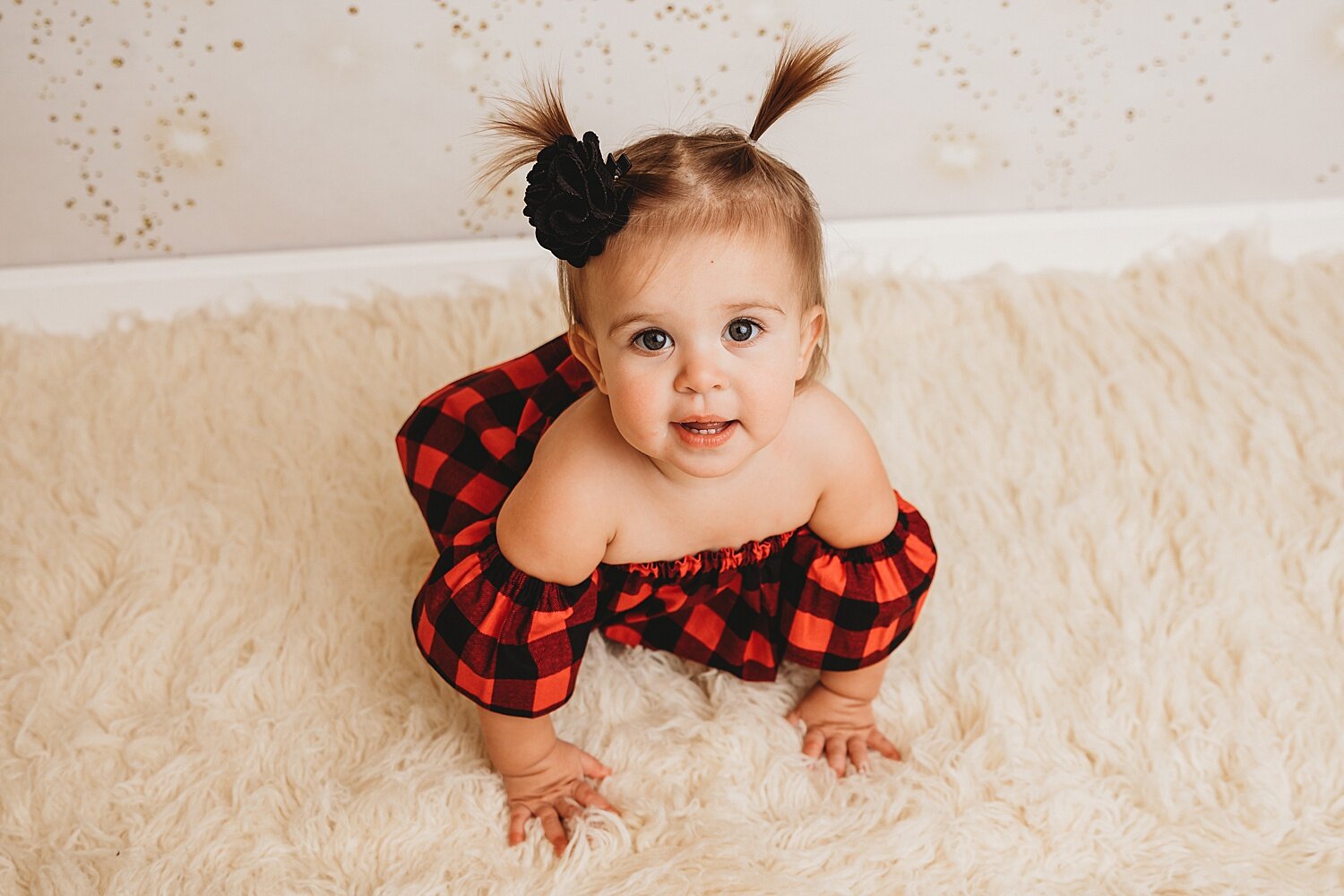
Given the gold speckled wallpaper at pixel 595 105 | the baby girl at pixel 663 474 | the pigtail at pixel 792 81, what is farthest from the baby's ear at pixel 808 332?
the gold speckled wallpaper at pixel 595 105

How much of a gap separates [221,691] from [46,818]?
0.57 ft

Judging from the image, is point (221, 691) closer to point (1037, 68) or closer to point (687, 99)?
point (687, 99)

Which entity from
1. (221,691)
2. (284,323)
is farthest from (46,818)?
(284,323)

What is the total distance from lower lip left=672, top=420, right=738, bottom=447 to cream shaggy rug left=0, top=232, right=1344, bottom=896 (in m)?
0.36

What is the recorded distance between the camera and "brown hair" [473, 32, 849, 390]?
2.47 feet

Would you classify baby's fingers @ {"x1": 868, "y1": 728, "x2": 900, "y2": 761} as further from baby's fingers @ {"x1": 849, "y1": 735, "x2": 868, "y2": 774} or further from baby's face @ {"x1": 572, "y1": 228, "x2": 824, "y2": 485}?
baby's face @ {"x1": 572, "y1": 228, "x2": 824, "y2": 485}

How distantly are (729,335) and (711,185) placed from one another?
0.34 feet

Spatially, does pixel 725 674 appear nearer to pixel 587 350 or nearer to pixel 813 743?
pixel 813 743

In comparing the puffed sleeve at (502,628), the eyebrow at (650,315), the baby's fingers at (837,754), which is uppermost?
the eyebrow at (650,315)

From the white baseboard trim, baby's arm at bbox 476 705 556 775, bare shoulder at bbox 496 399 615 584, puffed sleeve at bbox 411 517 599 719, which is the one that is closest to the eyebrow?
bare shoulder at bbox 496 399 615 584

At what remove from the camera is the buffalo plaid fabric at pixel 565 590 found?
0.91m

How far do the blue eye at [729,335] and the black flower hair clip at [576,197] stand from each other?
66 mm

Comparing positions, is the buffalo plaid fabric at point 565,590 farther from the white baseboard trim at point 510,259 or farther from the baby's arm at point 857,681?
the white baseboard trim at point 510,259

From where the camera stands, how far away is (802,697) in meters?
1.09
